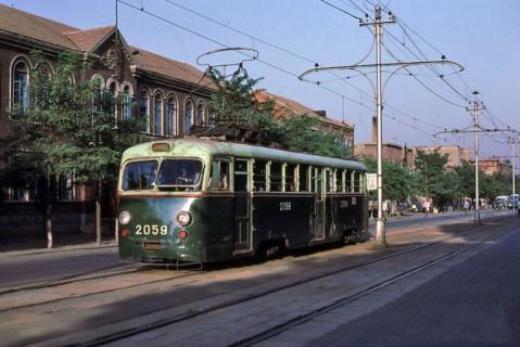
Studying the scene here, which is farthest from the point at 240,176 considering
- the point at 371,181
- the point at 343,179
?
the point at 371,181

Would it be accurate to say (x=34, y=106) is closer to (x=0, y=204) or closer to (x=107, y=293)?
(x=0, y=204)

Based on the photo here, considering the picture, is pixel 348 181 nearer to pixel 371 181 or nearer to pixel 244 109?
pixel 371 181

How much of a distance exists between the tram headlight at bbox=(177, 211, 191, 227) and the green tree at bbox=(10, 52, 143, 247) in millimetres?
12519

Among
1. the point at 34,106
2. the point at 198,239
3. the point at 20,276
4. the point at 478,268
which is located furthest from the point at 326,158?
the point at 34,106

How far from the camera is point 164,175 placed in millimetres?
15461

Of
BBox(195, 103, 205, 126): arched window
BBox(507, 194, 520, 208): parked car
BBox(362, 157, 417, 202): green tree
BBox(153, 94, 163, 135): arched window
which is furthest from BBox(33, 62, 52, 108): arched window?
BBox(507, 194, 520, 208): parked car

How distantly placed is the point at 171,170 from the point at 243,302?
189 inches

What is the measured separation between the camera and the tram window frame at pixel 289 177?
18703 mm

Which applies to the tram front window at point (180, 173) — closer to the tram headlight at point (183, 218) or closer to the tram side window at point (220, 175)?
the tram side window at point (220, 175)

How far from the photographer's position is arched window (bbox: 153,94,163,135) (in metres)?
43.7

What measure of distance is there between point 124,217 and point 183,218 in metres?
1.55

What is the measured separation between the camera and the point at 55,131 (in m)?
27.3

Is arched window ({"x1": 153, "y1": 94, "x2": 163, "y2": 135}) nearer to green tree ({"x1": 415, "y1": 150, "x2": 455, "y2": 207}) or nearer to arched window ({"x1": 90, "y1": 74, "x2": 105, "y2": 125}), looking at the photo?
arched window ({"x1": 90, "y1": 74, "x2": 105, "y2": 125})

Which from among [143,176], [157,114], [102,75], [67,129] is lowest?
[143,176]
